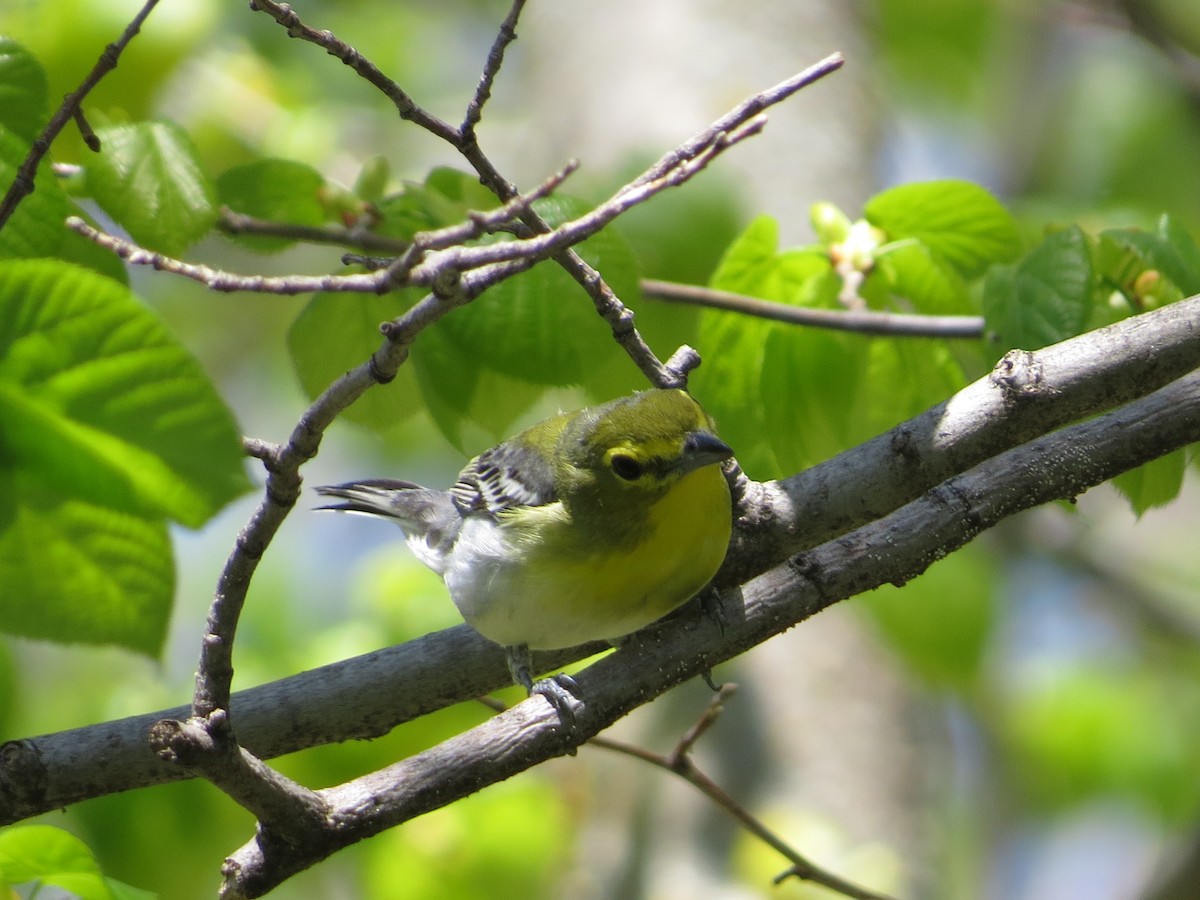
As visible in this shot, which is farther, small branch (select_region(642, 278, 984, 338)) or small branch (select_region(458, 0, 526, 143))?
small branch (select_region(642, 278, 984, 338))

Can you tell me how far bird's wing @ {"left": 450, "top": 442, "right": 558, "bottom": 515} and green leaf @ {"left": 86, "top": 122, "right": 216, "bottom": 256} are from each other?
3.28 feet

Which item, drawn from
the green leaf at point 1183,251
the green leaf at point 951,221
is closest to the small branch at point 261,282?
the green leaf at point 951,221

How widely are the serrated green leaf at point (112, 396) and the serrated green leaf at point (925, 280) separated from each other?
1.45m

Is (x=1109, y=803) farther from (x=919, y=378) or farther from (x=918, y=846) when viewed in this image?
(x=919, y=378)

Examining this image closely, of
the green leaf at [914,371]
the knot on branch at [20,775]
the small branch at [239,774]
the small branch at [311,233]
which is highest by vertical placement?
the small branch at [311,233]

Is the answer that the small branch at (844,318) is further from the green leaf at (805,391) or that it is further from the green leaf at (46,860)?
the green leaf at (46,860)

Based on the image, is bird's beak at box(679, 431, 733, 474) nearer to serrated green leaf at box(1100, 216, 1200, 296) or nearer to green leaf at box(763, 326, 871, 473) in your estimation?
green leaf at box(763, 326, 871, 473)

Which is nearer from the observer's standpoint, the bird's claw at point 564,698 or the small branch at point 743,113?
the small branch at point 743,113

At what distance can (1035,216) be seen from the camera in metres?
3.45

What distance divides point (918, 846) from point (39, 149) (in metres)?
3.44

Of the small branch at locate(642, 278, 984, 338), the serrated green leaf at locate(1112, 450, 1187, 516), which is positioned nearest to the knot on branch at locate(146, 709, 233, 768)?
the small branch at locate(642, 278, 984, 338)

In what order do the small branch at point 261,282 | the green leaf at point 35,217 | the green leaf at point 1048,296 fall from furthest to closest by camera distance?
the green leaf at point 1048,296 → the green leaf at point 35,217 → the small branch at point 261,282

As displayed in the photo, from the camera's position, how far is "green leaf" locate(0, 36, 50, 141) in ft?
6.51

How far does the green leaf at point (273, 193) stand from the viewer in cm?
248
